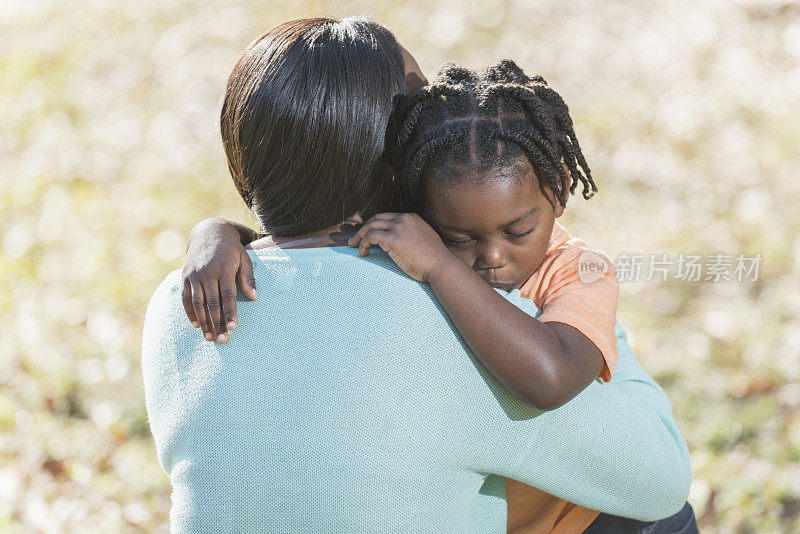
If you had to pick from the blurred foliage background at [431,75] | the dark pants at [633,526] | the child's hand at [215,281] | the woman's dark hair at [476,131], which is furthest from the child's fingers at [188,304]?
the blurred foliage background at [431,75]

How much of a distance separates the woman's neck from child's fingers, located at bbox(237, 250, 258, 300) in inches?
4.4

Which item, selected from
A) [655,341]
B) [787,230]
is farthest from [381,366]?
[787,230]

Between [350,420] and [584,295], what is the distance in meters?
0.65

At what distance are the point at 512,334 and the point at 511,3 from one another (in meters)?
6.38

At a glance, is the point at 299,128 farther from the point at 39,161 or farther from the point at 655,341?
the point at 39,161

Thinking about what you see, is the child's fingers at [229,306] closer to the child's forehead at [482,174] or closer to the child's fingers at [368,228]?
the child's fingers at [368,228]

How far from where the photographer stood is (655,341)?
4094mm

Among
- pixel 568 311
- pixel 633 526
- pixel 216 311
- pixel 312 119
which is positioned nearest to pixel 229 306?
pixel 216 311

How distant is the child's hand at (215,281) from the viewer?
146 centimetres

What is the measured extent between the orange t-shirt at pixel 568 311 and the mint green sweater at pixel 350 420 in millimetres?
177

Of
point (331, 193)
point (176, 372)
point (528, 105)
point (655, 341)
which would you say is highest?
point (528, 105)

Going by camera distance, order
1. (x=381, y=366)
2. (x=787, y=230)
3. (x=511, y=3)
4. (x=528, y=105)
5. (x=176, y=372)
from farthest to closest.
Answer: (x=511, y=3) < (x=787, y=230) < (x=528, y=105) < (x=176, y=372) < (x=381, y=366)

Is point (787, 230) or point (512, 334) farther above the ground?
point (512, 334)

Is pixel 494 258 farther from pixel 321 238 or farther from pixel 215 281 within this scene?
pixel 215 281
